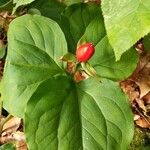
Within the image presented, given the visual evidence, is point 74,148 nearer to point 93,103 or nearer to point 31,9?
point 93,103

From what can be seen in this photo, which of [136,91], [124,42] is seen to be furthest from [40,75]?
[136,91]

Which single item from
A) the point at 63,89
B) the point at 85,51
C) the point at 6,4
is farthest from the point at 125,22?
the point at 6,4

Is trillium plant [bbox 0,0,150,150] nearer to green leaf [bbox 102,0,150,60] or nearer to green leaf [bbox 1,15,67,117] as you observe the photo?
green leaf [bbox 1,15,67,117]

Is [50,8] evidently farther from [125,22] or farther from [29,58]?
[125,22]

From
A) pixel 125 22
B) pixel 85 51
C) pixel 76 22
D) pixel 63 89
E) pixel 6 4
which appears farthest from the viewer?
pixel 6 4

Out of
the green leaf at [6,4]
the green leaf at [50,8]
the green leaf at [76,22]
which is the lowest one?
the green leaf at [50,8]


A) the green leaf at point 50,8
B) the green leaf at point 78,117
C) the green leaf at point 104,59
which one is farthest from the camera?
the green leaf at point 50,8

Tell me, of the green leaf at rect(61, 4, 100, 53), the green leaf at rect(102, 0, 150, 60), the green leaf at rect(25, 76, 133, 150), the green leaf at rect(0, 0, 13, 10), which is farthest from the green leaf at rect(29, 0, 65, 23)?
the green leaf at rect(102, 0, 150, 60)

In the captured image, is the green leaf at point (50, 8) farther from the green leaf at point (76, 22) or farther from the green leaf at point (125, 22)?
the green leaf at point (125, 22)

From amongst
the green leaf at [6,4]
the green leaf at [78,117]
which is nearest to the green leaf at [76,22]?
the green leaf at [78,117]
